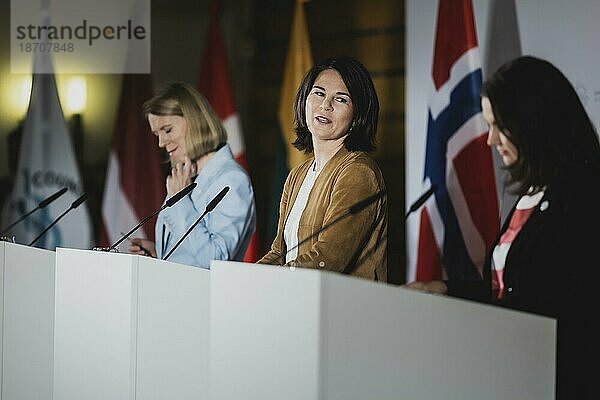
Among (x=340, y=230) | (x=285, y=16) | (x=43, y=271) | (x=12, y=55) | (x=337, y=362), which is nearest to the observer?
(x=337, y=362)

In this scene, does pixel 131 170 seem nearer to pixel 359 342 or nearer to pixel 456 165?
pixel 456 165

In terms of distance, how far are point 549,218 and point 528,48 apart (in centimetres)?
101

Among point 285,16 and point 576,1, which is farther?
point 285,16

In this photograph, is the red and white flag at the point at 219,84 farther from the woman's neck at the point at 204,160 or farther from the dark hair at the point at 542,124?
the dark hair at the point at 542,124

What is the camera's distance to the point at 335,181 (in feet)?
15.1

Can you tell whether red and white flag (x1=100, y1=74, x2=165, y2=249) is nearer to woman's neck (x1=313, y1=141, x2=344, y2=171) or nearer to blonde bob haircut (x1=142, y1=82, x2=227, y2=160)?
blonde bob haircut (x1=142, y1=82, x2=227, y2=160)

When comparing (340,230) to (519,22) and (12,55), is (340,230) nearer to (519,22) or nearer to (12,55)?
(519,22)

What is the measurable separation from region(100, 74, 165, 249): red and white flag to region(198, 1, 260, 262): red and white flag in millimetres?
330

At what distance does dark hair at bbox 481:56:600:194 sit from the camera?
4.09 metres

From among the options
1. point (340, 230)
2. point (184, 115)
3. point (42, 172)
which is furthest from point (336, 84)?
point (42, 172)

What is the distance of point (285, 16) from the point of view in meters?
5.57

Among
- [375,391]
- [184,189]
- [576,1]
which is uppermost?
[576,1]

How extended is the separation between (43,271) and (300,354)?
1730mm

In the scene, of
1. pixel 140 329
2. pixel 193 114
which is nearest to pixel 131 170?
pixel 193 114
